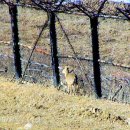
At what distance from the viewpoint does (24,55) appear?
1552 cm

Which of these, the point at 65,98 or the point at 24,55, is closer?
the point at 65,98

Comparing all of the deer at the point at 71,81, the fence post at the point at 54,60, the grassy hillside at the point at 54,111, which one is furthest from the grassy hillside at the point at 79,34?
the grassy hillside at the point at 54,111

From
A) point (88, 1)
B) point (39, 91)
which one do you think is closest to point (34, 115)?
point (39, 91)

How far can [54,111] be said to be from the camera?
12.5 meters

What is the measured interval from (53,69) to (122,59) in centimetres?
344

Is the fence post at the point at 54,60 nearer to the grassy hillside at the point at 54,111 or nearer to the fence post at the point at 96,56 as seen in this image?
the grassy hillside at the point at 54,111

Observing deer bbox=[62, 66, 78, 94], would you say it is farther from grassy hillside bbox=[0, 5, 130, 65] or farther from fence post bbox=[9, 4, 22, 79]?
grassy hillside bbox=[0, 5, 130, 65]

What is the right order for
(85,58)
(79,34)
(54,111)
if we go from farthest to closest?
(79,34)
(85,58)
(54,111)

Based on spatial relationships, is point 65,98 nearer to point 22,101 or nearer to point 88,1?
point 22,101

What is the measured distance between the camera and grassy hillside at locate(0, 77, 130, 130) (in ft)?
38.4

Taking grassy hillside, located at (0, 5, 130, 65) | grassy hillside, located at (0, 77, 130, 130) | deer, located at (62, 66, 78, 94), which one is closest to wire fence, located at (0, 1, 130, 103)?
grassy hillside, located at (0, 5, 130, 65)

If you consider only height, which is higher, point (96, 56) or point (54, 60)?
point (96, 56)

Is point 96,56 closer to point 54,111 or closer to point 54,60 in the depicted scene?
point 54,60

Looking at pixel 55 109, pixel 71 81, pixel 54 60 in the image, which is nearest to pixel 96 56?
pixel 71 81
